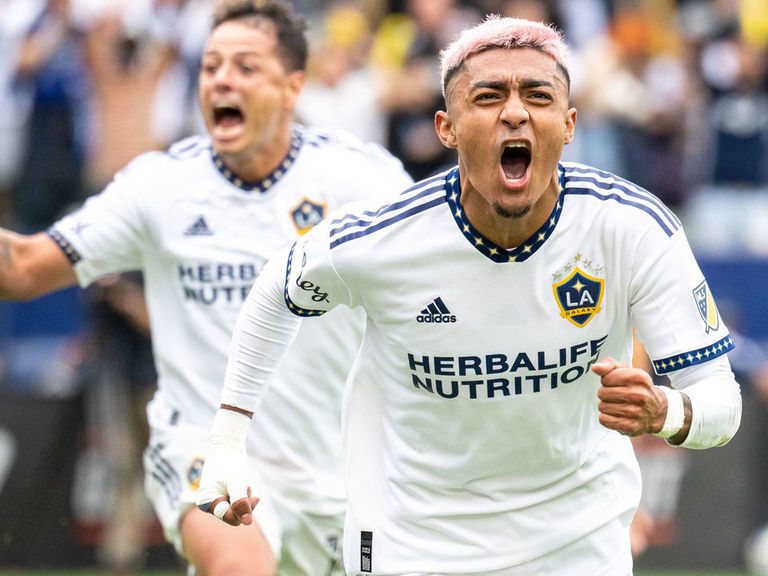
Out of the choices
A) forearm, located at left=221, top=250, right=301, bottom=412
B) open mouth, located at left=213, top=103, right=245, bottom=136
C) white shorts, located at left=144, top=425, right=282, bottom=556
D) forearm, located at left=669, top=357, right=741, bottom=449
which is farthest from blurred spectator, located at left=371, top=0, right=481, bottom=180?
forearm, located at left=669, top=357, right=741, bottom=449

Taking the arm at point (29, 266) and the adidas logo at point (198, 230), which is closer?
the arm at point (29, 266)

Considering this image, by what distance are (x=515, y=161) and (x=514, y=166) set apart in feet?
0.11

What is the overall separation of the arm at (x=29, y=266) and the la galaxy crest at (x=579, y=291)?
2.43 metres

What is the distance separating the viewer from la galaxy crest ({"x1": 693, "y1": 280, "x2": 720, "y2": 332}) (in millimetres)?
4246

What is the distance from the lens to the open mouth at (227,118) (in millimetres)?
5953

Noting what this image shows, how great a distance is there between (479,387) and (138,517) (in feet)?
20.2

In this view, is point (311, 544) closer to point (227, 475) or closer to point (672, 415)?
point (227, 475)

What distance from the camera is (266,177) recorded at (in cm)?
601

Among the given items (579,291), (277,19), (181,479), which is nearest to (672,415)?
(579,291)

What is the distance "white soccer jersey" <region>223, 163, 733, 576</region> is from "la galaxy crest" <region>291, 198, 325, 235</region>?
1191mm

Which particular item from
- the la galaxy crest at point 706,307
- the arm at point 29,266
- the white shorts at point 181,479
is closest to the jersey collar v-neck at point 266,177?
the arm at point 29,266

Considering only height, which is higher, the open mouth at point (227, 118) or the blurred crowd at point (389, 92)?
the blurred crowd at point (389, 92)

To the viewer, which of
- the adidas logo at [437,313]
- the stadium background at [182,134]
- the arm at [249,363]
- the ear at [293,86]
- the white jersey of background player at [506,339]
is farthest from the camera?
the stadium background at [182,134]

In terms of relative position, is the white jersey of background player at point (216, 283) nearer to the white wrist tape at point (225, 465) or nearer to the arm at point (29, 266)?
the arm at point (29, 266)
